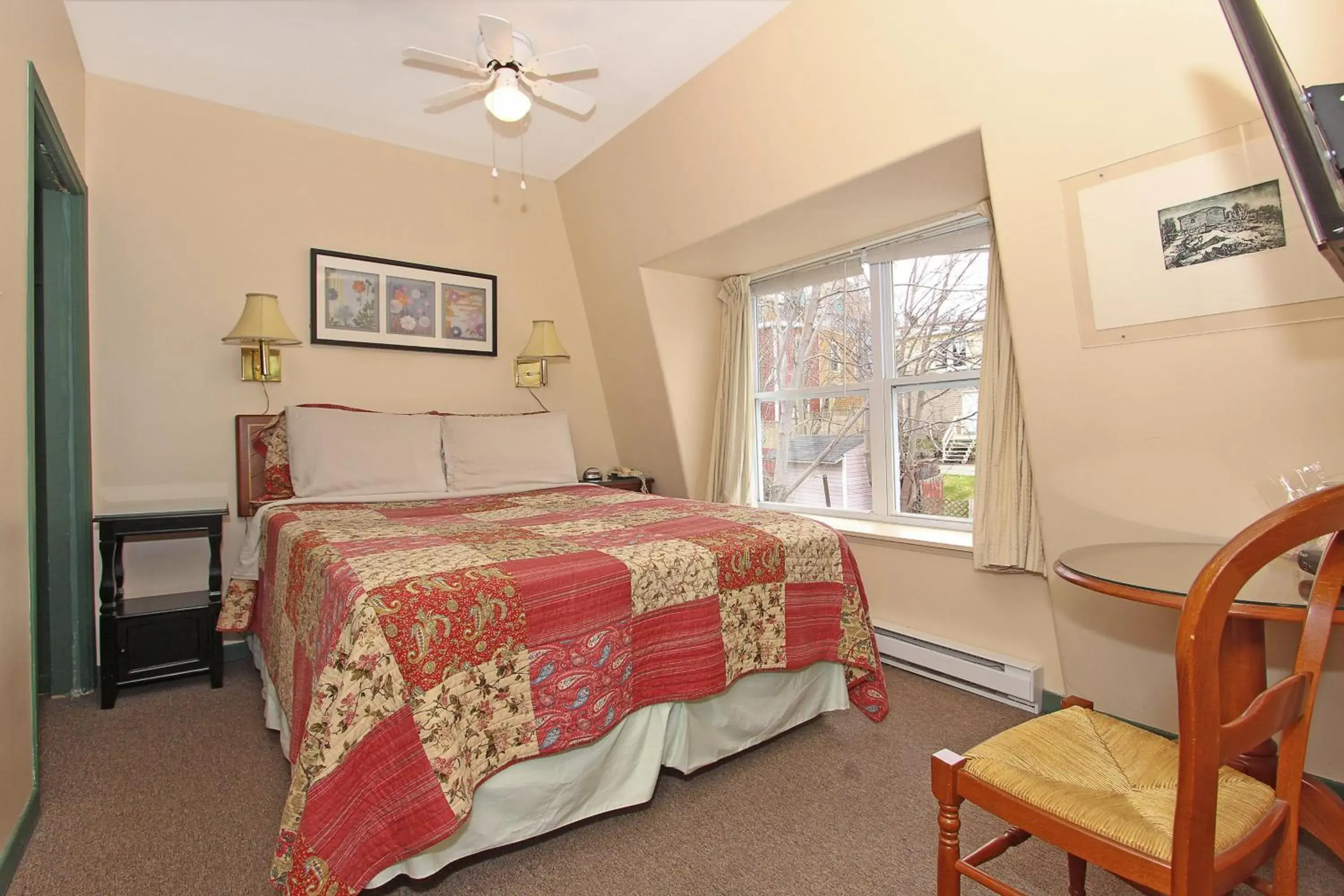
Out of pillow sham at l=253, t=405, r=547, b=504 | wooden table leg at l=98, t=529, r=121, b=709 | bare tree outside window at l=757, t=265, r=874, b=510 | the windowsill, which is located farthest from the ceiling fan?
wooden table leg at l=98, t=529, r=121, b=709

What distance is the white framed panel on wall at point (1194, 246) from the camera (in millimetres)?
1533

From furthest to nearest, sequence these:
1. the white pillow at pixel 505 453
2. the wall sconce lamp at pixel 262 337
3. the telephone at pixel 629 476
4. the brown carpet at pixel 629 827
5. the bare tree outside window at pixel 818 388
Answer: the telephone at pixel 629 476 → the bare tree outside window at pixel 818 388 → the white pillow at pixel 505 453 → the wall sconce lamp at pixel 262 337 → the brown carpet at pixel 629 827

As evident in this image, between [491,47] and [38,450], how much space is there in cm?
218

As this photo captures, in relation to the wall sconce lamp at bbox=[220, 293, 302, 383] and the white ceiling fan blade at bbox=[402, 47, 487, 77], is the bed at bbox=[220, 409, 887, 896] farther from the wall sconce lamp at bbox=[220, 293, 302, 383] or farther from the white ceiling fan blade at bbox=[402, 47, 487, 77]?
the white ceiling fan blade at bbox=[402, 47, 487, 77]

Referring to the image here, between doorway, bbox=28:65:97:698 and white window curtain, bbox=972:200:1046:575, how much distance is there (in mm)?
3396

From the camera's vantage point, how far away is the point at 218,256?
3033 millimetres

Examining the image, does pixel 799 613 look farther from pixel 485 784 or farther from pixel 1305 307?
pixel 1305 307

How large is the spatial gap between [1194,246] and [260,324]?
3.36 metres

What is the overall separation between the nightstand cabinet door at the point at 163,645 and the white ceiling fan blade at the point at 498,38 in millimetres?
2363

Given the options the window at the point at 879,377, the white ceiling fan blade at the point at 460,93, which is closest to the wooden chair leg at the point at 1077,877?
the window at the point at 879,377

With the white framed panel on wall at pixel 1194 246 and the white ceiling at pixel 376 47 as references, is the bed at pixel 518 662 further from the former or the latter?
the white ceiling at pixel 376 47

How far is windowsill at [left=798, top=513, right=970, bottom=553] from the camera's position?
2.80m

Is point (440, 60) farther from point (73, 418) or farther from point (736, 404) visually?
point (736, 404)

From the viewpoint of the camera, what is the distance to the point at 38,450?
2.42m
